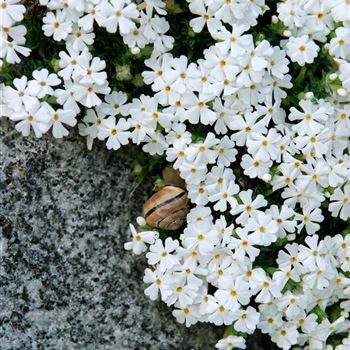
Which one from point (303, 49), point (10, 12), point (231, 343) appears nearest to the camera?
point (10, 12)

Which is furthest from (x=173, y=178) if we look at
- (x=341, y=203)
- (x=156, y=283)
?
(x=341, y=203)

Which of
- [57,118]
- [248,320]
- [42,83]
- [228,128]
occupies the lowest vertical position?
[248,320]

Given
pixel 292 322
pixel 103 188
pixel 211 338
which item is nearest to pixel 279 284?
pixel 292 322

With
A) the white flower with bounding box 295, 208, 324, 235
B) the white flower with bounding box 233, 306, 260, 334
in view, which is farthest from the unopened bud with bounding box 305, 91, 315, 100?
the white flower with bounding box 233, 306, 260, 334

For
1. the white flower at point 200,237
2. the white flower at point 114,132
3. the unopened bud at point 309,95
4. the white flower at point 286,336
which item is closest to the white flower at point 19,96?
the white flower at point 114,132

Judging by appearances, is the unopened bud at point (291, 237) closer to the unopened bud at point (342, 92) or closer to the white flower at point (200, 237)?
the white flower at point (200, 237)

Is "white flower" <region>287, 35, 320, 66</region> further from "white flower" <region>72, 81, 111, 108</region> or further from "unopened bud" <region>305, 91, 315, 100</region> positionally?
"white flower" <region>72, 81, 111, 108</region>

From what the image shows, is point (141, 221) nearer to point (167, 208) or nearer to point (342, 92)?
point (167, 208)
